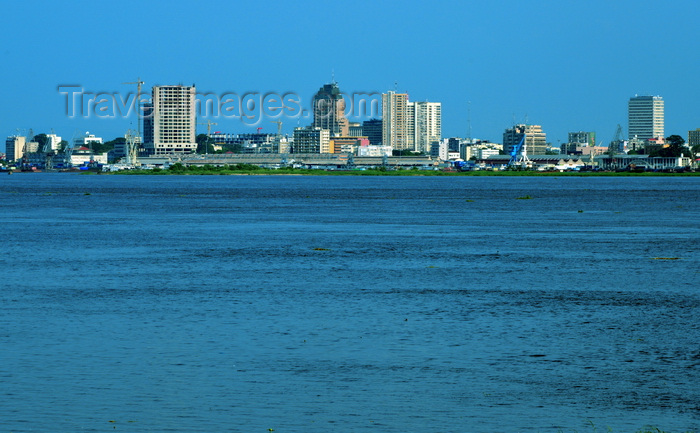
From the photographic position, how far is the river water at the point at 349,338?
16.5 m

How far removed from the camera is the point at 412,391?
17938 mm

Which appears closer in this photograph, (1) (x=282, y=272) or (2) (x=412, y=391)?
(2) (x=412, y=391)

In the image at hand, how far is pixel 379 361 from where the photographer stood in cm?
2044

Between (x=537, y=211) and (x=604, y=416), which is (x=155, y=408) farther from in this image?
(x=537, y=211)

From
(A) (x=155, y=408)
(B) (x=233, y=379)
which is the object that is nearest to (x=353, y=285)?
(B) (x=233, y=379)

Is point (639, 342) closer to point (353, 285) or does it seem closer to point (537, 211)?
point (353, 285)

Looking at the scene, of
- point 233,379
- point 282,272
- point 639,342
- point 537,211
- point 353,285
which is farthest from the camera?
point 537,211

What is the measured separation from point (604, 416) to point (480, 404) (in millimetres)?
2114

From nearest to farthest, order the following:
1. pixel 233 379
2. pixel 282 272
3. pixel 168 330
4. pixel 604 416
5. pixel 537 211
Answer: pixel 604 416 → pixel 233 379 → pixel 168 330 → pixel 282 272 → pixel 537 211

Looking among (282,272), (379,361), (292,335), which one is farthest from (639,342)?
(282,272)

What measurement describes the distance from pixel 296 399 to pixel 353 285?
15843mm

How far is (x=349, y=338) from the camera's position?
22922 millimetres

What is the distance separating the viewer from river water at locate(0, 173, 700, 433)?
54.3 ft

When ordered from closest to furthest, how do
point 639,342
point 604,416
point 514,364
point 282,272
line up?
point 604,416, point 514,364, point 639,342, point 282,272
